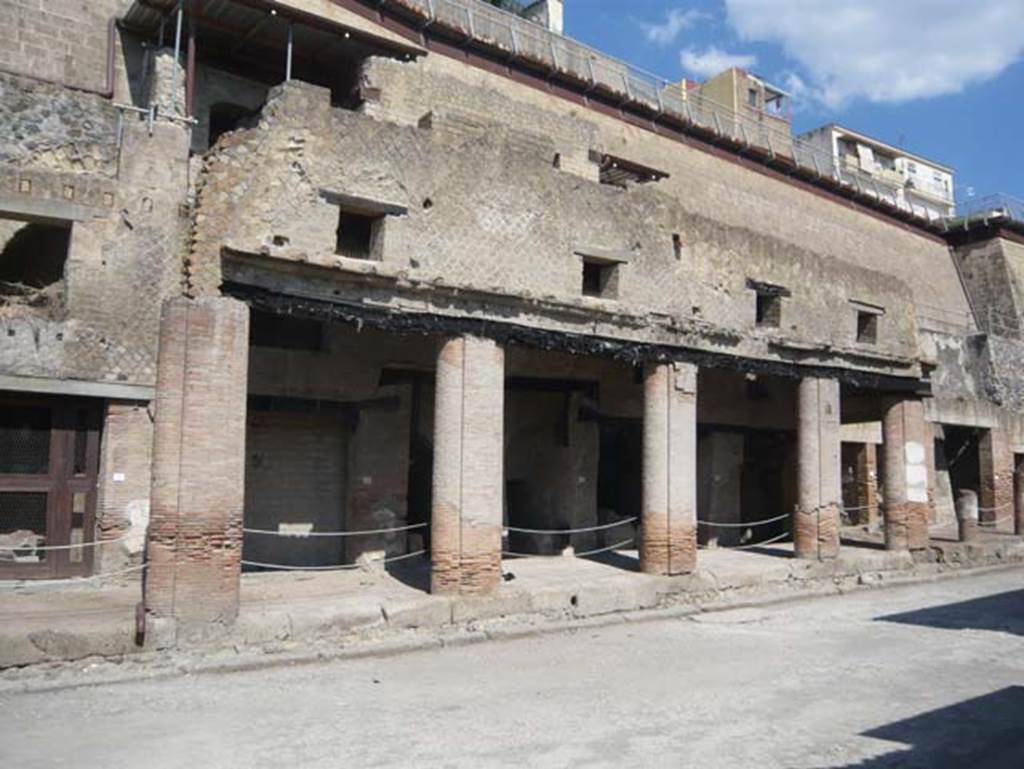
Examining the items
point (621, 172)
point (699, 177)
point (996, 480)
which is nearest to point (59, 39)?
point (621, 172)

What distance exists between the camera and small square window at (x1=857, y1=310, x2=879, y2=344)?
723 inches

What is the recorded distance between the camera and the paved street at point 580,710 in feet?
22.0

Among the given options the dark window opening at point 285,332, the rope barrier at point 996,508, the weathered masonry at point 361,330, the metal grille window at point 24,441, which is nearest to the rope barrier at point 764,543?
the weathered masonry at point 361,330

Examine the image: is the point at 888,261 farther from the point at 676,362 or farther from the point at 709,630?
the point at 709,630

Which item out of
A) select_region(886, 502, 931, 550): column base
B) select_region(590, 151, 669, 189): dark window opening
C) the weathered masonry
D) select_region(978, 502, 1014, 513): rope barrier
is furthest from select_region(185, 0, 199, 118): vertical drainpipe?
select_region(978, 502, 1014, 513): rope barrier

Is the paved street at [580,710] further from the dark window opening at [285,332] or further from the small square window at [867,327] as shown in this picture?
the small square window at [867,327]

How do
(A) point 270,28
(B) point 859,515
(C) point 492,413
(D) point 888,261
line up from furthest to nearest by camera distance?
(D) point 888,261, (B) point 859,515, (A) point 270,28, (C) point 492,413

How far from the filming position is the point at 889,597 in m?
15.9

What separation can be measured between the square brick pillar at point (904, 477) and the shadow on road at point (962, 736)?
1009 centimetres

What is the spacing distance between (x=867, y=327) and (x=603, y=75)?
13.1 metres

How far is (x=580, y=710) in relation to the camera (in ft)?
26.4

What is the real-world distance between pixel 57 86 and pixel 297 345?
4.74 meters

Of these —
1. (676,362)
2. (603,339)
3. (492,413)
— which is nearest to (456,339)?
(492,413)

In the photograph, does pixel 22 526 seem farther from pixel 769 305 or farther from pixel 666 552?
pixel 769 305
